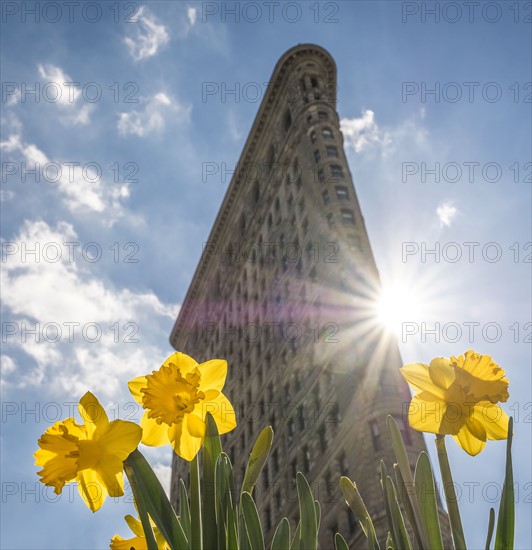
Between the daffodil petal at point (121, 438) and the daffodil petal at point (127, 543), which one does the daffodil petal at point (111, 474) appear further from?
the daffodil petal at point (127, 543)

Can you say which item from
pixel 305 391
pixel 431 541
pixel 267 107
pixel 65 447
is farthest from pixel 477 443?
pixel 267 107

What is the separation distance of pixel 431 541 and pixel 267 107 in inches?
2012

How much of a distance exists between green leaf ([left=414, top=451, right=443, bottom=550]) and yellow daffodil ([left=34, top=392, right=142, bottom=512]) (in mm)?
954

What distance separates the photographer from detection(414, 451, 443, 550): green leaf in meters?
2.08

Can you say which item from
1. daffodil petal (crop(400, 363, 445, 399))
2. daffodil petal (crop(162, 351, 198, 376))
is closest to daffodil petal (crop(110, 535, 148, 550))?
daffodil petal (crop(162, 351, 198, 376))

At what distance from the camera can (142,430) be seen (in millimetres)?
1981


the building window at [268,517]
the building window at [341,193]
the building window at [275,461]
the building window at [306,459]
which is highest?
the building window at [341,193]

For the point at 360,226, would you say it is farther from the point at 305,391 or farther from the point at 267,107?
the point at 267,107

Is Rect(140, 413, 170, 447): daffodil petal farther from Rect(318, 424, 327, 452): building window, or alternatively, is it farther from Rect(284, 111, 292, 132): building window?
Rect(284, 111, 292, 132): building window

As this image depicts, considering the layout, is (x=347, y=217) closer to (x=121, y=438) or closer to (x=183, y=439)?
(x=183, y=439)

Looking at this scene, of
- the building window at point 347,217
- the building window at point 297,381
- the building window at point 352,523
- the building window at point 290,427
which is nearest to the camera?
the building window at point 352,523

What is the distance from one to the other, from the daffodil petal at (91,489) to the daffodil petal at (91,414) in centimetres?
11

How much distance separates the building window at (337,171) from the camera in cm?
3794

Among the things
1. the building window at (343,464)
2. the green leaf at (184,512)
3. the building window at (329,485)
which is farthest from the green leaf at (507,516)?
the building window at (329,485)
